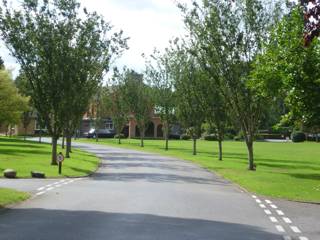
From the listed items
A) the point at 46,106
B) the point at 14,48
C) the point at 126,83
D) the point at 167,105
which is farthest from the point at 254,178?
the point at 126,83

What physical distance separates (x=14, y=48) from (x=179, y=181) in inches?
543

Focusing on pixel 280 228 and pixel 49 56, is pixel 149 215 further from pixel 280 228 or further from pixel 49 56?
pixel 49 56

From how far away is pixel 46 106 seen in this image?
33.1 meters

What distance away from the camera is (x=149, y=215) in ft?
43.0

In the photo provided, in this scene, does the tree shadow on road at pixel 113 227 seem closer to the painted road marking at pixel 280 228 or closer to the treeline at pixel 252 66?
the painted road marking at pixel 280 228

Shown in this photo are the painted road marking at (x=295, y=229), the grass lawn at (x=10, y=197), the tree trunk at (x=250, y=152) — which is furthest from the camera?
the tree trunk at (x=250, y=152)

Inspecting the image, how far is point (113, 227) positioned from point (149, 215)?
78.6 inches

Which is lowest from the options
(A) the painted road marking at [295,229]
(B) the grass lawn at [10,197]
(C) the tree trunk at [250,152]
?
(A) the painted road marking at [295,229]

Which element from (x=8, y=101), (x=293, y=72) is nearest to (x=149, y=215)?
(x=293, y=72)

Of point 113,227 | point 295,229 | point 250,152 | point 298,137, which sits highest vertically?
point 298,137

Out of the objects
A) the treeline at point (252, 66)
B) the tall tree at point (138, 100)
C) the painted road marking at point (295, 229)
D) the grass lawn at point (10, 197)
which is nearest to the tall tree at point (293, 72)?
the treeline at point (252, 66)

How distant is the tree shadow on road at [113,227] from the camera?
1030cm

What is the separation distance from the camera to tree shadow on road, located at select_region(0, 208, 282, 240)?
1030cm

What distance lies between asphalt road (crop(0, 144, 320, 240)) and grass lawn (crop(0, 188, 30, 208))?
33 centimetres
